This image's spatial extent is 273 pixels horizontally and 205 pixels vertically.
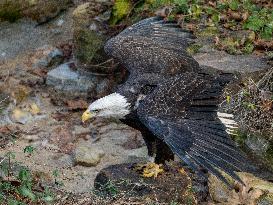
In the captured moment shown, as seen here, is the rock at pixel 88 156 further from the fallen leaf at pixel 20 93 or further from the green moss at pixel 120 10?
the green moss at pixel 120 10

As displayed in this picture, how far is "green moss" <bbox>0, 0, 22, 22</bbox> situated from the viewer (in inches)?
403

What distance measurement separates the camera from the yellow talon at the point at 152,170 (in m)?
6.46

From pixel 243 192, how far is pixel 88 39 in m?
3.99

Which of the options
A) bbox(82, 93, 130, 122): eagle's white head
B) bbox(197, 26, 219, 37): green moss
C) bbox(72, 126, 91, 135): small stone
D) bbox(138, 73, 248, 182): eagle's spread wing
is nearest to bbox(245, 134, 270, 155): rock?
bbox(138, 73, 248, 182): eagle's spread wing

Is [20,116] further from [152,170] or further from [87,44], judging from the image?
[152,170]

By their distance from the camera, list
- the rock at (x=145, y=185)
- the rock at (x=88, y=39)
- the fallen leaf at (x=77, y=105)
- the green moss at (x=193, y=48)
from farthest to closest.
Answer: the rock at (x=88, y=39) < the fallen leaf at (x=77, y=105) < the green moss at (x=193, y=48) < the rock at (x=145, y=185)

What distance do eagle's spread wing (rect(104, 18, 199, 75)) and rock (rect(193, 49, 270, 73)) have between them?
1.80 feet

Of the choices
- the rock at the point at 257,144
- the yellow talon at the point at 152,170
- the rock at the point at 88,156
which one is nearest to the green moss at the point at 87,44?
the rock at the point at 88,156

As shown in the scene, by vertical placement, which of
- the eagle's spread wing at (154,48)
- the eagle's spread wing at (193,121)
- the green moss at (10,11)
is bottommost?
the green moss at (10,11)

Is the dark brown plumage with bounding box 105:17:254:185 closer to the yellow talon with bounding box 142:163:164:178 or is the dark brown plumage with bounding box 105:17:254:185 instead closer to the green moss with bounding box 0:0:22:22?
the yellow talon with bounding box 142:163:164:178

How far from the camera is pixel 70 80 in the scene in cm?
895

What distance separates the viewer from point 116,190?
566 cm

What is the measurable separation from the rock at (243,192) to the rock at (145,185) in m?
0.23

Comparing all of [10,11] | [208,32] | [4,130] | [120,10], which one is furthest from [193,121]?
[10,11]
